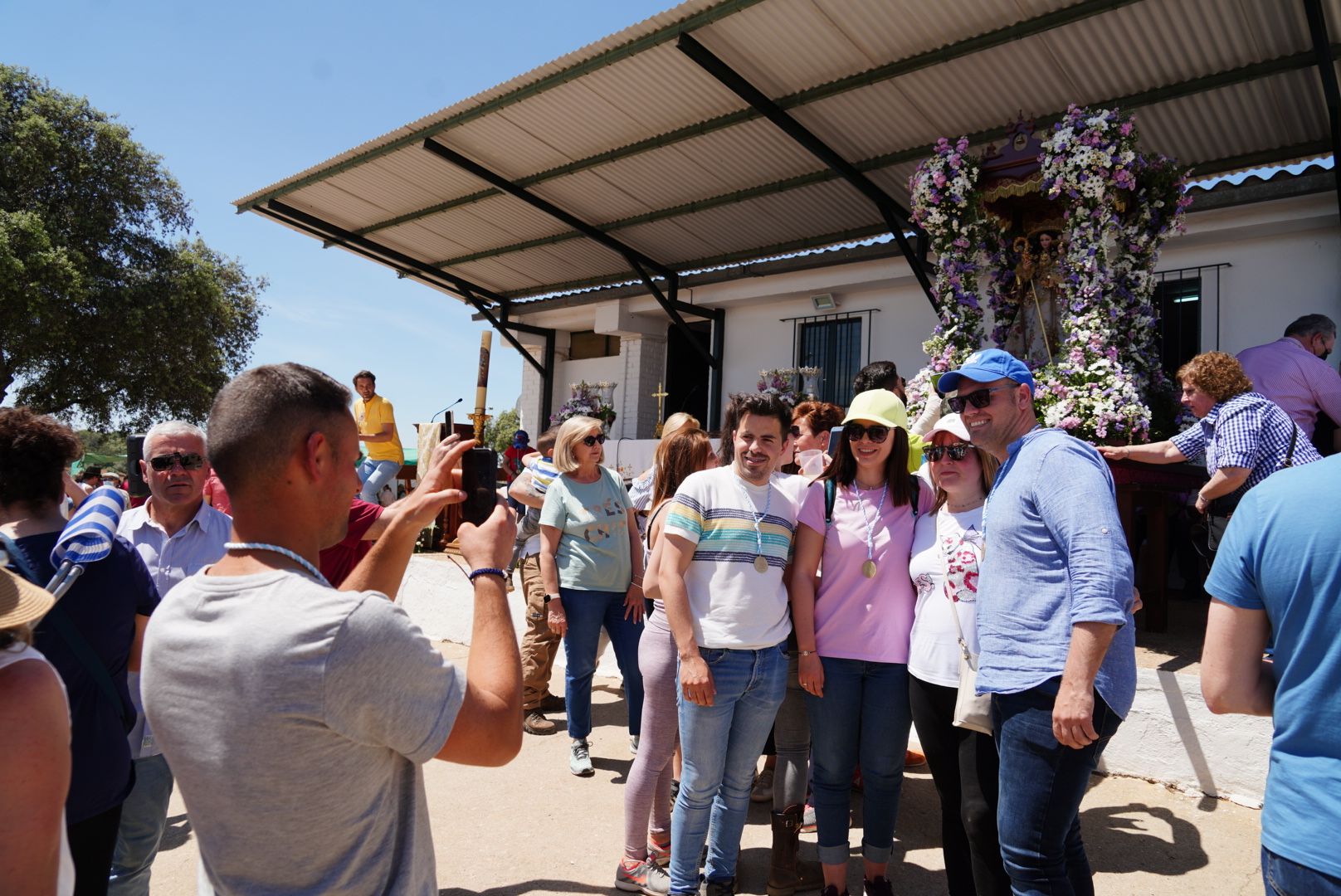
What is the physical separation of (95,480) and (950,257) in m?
12.8

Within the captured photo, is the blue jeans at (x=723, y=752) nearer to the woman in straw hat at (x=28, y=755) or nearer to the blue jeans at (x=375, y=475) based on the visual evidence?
the woman in straw hat at (x=28, y=755)

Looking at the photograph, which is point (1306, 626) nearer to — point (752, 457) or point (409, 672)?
point (409, 672)

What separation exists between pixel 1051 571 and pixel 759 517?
47.6 inches

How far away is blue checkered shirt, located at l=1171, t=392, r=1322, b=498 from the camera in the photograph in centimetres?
450

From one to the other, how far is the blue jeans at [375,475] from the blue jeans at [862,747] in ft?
25.8

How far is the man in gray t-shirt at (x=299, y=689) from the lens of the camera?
132 centimetres

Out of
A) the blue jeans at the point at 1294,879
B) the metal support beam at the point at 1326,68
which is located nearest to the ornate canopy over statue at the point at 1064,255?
the metal support beam at the point at 1326,68

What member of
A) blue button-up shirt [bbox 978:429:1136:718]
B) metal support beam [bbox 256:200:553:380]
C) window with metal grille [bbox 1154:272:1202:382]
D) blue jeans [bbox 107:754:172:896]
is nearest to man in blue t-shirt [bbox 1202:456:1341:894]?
blue button-up shirt [bbox 978:429:1136:718]

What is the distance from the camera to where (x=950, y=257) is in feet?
27.1

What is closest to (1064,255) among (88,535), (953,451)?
(953,451)

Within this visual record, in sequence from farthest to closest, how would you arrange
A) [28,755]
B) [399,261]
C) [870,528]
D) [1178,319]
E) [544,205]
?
[399,261], [544,205], [1178,319], [870,528], [28,755]

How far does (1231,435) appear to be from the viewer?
4.57 meters

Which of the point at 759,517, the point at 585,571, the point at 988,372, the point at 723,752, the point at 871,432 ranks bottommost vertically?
the point at 723,752

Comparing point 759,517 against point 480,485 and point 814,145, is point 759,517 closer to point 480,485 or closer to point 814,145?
point 480,485
